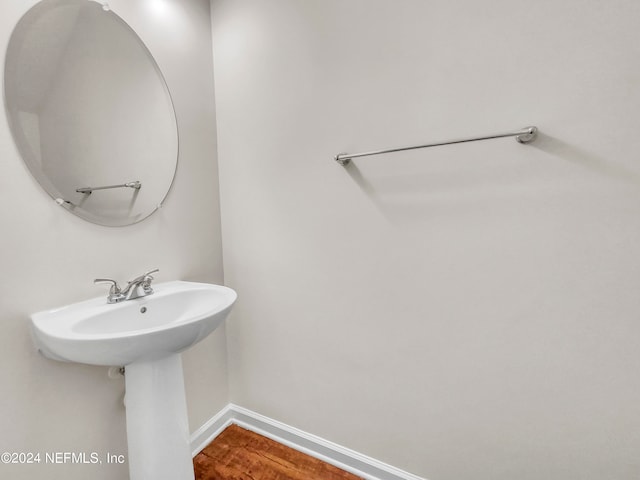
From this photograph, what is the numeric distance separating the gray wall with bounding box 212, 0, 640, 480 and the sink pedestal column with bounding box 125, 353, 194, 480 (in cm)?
51

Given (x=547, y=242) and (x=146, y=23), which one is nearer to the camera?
(x=547, y=242)

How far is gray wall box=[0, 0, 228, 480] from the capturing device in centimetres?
80

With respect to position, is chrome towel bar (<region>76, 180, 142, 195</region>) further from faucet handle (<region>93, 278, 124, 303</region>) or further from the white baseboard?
the white baseboard

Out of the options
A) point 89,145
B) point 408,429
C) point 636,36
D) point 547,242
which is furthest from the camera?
point 408,429

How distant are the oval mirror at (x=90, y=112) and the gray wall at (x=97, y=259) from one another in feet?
0.12

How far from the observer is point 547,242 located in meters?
0.85

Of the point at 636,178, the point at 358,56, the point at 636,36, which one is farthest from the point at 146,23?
the point at 636,178

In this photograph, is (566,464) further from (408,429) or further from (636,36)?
(636,36)

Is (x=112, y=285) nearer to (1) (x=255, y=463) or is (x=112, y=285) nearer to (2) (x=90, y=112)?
(2) (x=90, y=112)

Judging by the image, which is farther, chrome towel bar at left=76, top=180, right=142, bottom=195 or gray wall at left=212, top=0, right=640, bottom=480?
chrome towel bar at left=76, top=180, right=142, bottom=195

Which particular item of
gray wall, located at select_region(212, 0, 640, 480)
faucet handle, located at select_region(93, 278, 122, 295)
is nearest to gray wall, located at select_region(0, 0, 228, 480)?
faucet handle, located at select_region(93, 278, 122, 295)

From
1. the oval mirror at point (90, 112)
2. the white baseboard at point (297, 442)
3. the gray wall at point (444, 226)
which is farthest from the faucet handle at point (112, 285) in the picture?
the white baseboard at point (297, 442)

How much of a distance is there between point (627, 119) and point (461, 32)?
0.52 meters

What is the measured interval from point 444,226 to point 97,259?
1.21 meters
